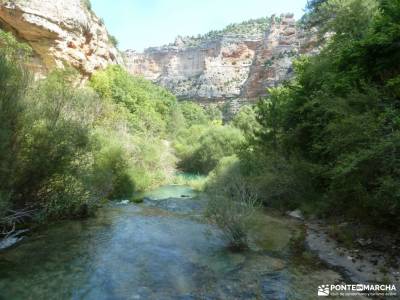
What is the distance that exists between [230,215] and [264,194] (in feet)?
24.6

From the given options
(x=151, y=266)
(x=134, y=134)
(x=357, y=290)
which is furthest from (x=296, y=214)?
(x=134, y=134)

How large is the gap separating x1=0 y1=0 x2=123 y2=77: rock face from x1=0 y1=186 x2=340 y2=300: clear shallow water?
2138cm

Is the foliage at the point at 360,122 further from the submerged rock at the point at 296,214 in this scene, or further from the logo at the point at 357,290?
the logo at the point at 357,290

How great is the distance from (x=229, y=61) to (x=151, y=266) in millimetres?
103347

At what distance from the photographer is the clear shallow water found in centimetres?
688

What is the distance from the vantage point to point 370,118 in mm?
9047

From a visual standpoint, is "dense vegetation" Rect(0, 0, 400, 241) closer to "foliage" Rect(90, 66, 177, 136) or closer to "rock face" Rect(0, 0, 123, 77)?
"rock face" Rect(0, 0, 123, 77)

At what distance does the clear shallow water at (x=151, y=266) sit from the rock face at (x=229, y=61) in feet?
180

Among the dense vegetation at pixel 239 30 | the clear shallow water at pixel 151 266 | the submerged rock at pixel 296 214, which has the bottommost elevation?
the submerged rock at pixel 296 214

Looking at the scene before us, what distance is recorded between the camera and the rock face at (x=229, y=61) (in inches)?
3031

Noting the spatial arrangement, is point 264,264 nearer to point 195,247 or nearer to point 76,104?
point 195,247

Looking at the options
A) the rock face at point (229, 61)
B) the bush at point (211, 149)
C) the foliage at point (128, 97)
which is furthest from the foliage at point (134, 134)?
the rock face at point (229, 61)

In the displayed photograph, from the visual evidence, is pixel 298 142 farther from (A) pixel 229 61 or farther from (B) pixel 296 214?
(A) pixel 229 61

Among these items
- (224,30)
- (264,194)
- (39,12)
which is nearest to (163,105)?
(39,12)
